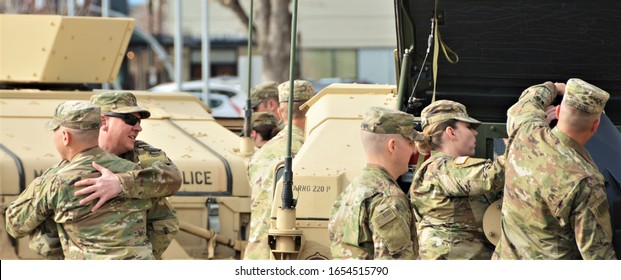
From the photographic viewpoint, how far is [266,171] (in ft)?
29.4

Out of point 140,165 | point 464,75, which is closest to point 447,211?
point 464,75

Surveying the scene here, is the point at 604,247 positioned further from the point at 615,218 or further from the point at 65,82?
the point at 65,82

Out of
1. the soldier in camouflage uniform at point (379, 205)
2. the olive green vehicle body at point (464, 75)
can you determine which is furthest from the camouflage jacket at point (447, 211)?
the soldier in camouflage uniform at point (379, 205)

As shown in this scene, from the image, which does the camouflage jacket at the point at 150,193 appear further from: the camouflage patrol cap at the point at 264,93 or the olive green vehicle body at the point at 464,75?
the camouflage patrol cap at the point at 264,93

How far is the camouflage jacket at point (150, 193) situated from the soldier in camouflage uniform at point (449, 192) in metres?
1.23

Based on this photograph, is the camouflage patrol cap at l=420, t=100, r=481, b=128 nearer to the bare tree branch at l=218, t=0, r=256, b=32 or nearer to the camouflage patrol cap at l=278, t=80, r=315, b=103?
the camouflage patrol cap at l=278, t=80, r=315, b=103

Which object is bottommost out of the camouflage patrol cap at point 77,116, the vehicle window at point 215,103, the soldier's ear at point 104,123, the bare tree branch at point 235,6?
the vehicle window at point 215,103

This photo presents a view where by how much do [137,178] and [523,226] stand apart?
1.90m

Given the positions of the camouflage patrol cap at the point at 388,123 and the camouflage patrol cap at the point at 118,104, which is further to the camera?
the camouflage patrol cap at the point at 118,104

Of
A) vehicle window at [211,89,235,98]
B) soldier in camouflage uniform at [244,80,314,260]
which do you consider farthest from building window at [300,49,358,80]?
soldier in camouflage uniform at [244,80,314,260]

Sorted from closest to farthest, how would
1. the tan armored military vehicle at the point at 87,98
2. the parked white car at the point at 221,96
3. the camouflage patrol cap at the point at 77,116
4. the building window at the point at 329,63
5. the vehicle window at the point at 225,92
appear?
the camouflage patrol cap at the point at 77,116
the tan armored military vehicle at the point at 87,98
the parked white car at the point at 221,96
the vehicle window at the point at 225,92
the building window at the point at 329,63

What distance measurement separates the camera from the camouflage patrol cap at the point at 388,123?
6.32 meters

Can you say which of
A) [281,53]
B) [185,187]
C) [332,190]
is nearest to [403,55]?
[332,190]

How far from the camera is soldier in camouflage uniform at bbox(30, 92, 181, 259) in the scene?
282 inches
